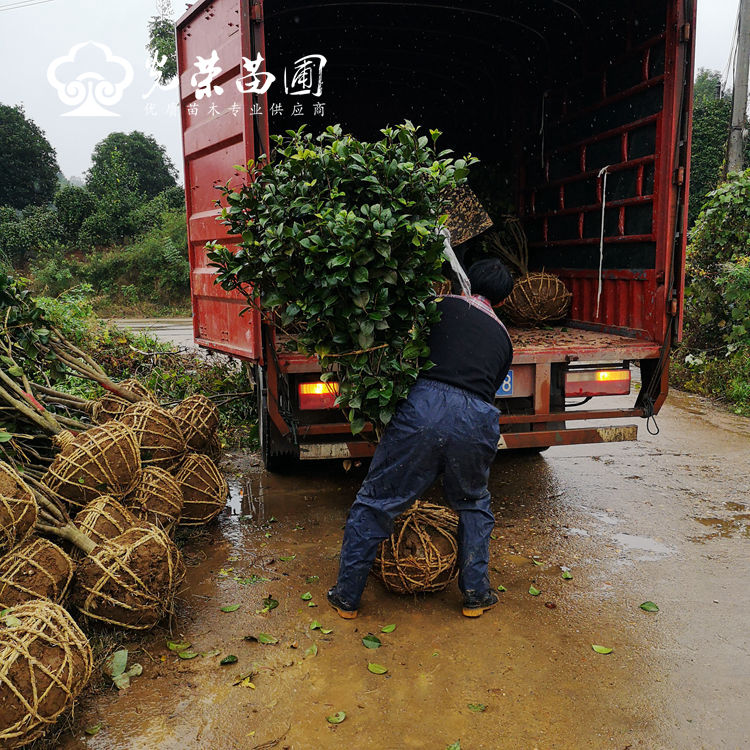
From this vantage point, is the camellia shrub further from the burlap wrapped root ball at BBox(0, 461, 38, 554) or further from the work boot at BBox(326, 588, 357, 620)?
the burlap wrapped root ball at BBox(0, 461, 38, 554)

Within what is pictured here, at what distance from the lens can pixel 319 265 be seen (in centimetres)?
296

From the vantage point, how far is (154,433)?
163 inches

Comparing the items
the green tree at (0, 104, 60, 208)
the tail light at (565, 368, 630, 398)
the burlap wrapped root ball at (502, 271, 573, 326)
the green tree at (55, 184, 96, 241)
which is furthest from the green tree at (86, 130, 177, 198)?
the tail light at (565, 368, 630, 398)

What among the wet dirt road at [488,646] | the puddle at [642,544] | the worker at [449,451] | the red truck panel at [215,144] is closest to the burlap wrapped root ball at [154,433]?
the wet dirt road at [488,646]

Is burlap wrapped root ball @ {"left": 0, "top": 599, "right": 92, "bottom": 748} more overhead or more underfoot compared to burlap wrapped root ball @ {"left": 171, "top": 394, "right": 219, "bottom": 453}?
more underfoot

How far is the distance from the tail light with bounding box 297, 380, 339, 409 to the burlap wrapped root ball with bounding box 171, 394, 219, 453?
0.85 m

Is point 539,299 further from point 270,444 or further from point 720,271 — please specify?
point 720,271

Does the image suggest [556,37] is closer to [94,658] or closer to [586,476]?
[586,476]

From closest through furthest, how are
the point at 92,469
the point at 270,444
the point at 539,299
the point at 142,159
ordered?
1. the point at 92,469
2. the point at 270,444
3. the point at 539,299
4. the point at 142,159

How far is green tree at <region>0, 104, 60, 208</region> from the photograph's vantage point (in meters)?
27.8

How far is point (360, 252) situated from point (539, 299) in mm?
3276

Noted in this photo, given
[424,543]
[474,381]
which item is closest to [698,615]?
[424,543]

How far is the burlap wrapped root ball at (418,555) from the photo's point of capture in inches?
131

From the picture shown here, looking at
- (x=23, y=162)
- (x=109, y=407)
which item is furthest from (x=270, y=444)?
(x=23, y=162)
